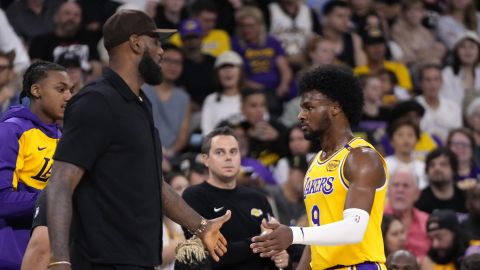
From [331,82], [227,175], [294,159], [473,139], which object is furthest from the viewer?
[473,139]

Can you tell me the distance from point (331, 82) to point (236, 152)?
1.81 metres

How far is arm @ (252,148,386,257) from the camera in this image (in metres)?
5.46

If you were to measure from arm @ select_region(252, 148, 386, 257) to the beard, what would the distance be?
104 centimetres

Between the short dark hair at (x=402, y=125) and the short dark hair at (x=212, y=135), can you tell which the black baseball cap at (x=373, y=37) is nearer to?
the short dark hair at (x=402, y=125)

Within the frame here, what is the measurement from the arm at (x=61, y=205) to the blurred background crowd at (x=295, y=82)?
154 inches

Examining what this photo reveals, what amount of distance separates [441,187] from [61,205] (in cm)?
667

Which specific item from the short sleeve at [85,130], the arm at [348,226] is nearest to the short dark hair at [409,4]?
the arm at [348,226]

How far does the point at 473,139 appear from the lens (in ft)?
38.9

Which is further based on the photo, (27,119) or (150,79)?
(27,119)

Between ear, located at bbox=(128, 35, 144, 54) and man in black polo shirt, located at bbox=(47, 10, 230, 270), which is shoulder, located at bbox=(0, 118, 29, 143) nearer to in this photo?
man in black polo shirt, located at bbox=(47, 10, 230, 270)

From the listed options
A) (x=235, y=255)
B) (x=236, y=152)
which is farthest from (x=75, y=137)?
(x=236, y=152)

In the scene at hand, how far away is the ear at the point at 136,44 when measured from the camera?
5.16 meters

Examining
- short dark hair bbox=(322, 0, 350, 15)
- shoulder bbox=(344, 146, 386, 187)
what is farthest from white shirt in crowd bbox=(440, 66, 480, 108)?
shoulder bbox=(344, 146, 386, 187)

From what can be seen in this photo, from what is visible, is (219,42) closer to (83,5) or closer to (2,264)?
(83,5)
